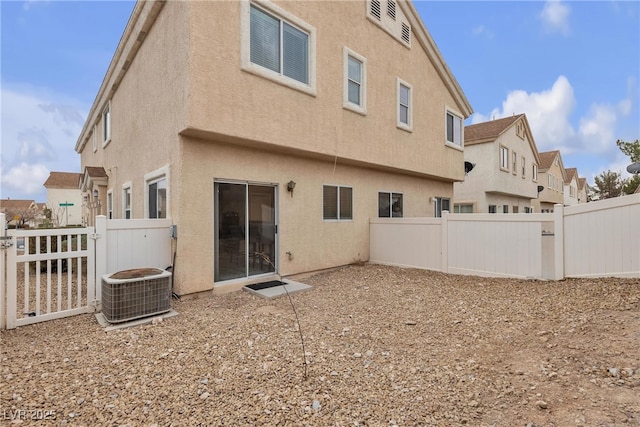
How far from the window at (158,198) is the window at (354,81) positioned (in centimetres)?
522

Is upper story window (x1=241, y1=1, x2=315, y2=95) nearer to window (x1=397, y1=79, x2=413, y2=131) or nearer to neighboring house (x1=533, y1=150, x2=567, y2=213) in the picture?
window (x1=397, y1=79, x2=413, y2=131)

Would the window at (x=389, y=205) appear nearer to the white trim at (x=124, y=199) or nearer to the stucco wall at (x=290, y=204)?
the stucco wall at (x=290, y=204)

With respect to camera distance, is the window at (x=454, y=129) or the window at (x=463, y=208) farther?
the window at (x=463, y=208)

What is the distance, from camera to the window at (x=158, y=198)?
6570mm

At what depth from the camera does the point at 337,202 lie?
29.3 feet

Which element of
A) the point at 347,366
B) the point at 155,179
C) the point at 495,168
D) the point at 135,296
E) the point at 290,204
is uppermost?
the point at 495,168

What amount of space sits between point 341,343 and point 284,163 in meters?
4.85

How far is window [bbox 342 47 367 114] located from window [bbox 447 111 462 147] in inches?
226

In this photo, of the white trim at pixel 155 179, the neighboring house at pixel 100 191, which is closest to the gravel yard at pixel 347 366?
the white trim at pixel 155 179

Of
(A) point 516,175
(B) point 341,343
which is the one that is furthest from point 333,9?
(A) point 516,175

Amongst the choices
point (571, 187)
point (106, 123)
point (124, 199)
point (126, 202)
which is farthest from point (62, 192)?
point (571, 187)

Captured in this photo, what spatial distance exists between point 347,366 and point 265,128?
5.13 meters

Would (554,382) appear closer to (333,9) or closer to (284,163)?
(284,163)

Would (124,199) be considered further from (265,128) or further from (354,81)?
(354,81)
